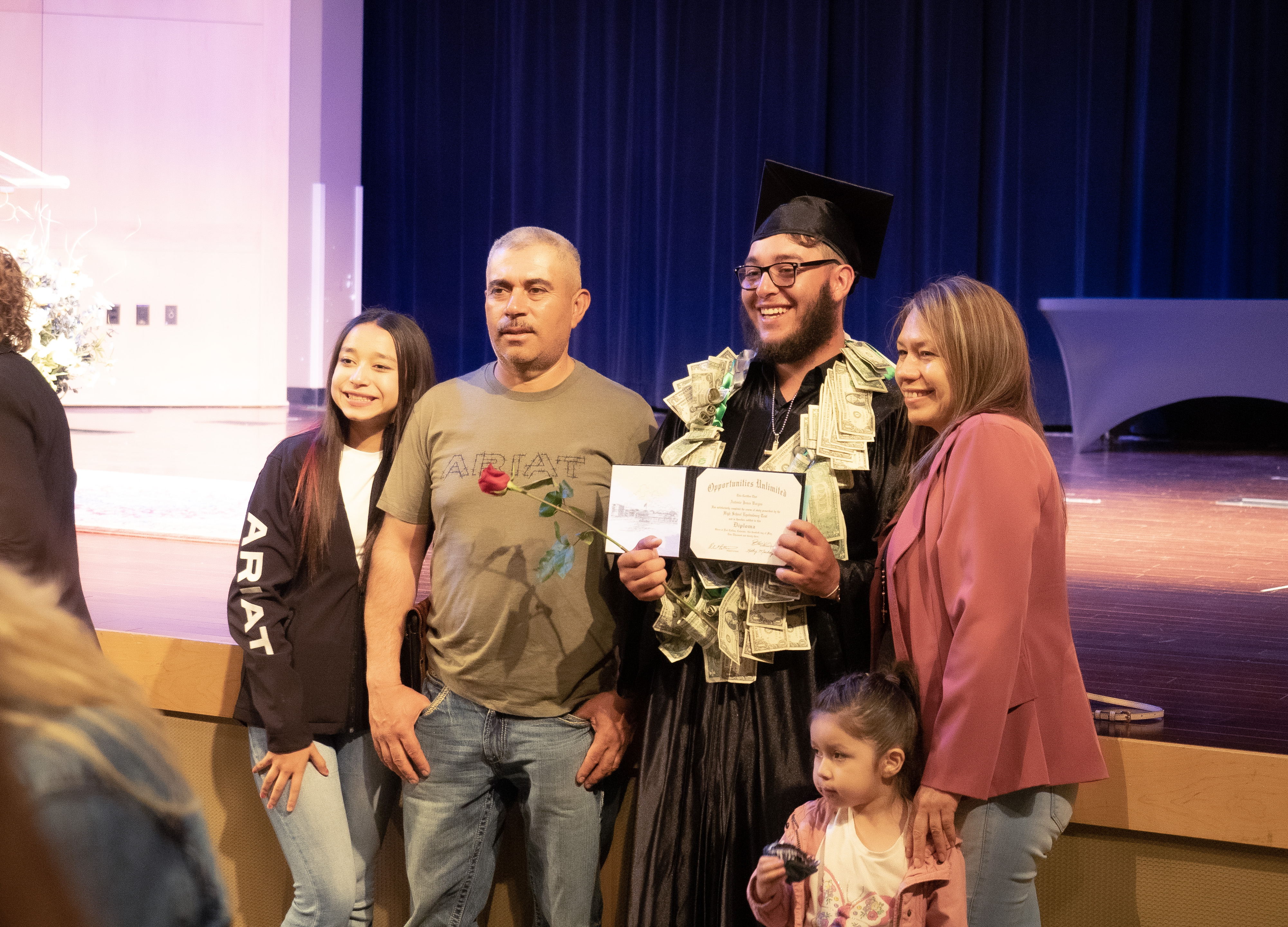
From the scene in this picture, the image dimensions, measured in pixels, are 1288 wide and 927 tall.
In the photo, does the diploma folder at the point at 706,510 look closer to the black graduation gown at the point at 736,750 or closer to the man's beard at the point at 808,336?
the black graduation gown at the point at 736,750

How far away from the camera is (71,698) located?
60cm

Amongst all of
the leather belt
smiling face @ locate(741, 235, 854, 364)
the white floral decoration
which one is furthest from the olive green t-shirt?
the white floral decoration

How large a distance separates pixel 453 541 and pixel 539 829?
1.76ft

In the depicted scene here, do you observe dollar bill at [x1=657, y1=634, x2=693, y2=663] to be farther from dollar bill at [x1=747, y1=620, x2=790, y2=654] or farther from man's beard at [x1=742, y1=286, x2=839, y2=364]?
man's beard at [x1=742, y1=286, x2=839, y2=364]

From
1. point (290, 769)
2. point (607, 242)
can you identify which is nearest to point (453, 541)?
point (290, 769)

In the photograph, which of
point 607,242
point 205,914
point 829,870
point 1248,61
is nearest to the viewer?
point 205,914

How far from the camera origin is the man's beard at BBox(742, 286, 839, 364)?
2.04 m

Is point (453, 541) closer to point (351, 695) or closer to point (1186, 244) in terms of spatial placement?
point (351, 695)

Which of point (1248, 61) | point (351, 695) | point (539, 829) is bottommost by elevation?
point (539, 829)

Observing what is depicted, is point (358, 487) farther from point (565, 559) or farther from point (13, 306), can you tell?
point (13, 306)

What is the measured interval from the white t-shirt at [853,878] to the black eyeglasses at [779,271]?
2.99 feet

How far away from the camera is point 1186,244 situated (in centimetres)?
952

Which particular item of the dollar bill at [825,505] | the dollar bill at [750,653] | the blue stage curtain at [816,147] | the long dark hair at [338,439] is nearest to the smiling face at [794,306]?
the dollar bill at [825,505]

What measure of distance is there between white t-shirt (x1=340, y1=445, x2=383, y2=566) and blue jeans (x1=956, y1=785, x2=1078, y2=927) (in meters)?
1.15
